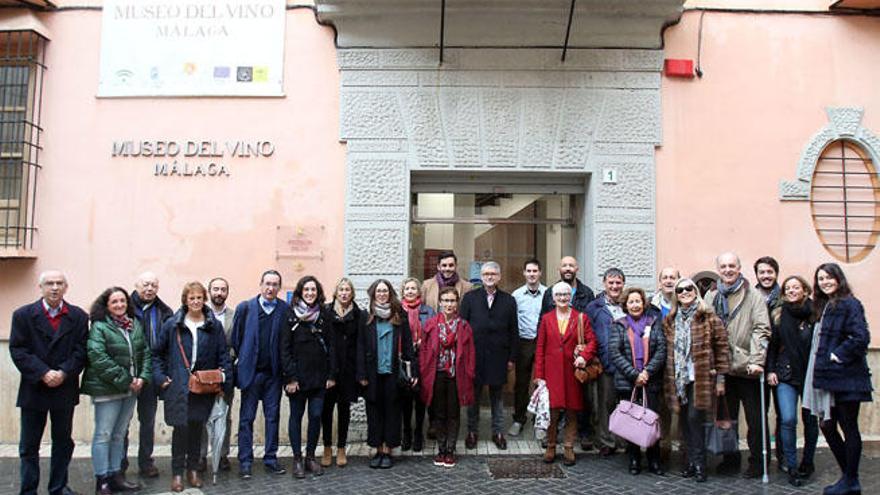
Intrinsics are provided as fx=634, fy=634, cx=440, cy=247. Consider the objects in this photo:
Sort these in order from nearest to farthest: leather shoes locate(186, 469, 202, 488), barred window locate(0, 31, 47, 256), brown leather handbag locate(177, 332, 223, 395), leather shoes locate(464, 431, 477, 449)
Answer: brown leather handbag locate(177, 332, 223, 395)
leather shoes locate(186, 469, 202, 488)
leather shoes locate(464, 431, 477, 449)
barred window locate(0, 31, 47, 256)

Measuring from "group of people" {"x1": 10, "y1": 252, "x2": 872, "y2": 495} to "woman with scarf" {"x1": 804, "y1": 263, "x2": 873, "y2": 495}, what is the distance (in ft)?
0.04

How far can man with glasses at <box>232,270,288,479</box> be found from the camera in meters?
5.47

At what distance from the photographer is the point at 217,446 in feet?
17.5

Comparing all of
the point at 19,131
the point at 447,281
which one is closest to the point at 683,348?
the point at 447,281

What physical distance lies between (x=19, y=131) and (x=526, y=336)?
236 inches

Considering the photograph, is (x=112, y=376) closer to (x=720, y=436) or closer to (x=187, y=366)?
(x=187, y=366)

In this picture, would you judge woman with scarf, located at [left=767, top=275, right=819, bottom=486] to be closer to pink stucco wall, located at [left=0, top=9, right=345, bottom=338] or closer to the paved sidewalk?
the paved sidewalk

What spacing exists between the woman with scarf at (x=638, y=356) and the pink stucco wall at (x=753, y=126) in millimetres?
1679

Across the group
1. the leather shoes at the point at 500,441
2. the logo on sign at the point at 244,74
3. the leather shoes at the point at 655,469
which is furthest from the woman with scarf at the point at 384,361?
the logo on sign at the point at 244,74

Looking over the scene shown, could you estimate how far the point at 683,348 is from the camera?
5.27 m

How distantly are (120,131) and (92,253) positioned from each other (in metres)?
1.38

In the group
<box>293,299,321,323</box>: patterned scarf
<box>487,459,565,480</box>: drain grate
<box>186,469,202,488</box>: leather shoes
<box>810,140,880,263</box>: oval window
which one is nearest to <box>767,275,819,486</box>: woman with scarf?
<box>487,459,565,480</box>: drain grate

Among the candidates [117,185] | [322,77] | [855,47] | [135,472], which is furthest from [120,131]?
[855,47]

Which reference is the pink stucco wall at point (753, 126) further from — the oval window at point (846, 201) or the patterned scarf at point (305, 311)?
the patterned scarf at point (305, 311)
